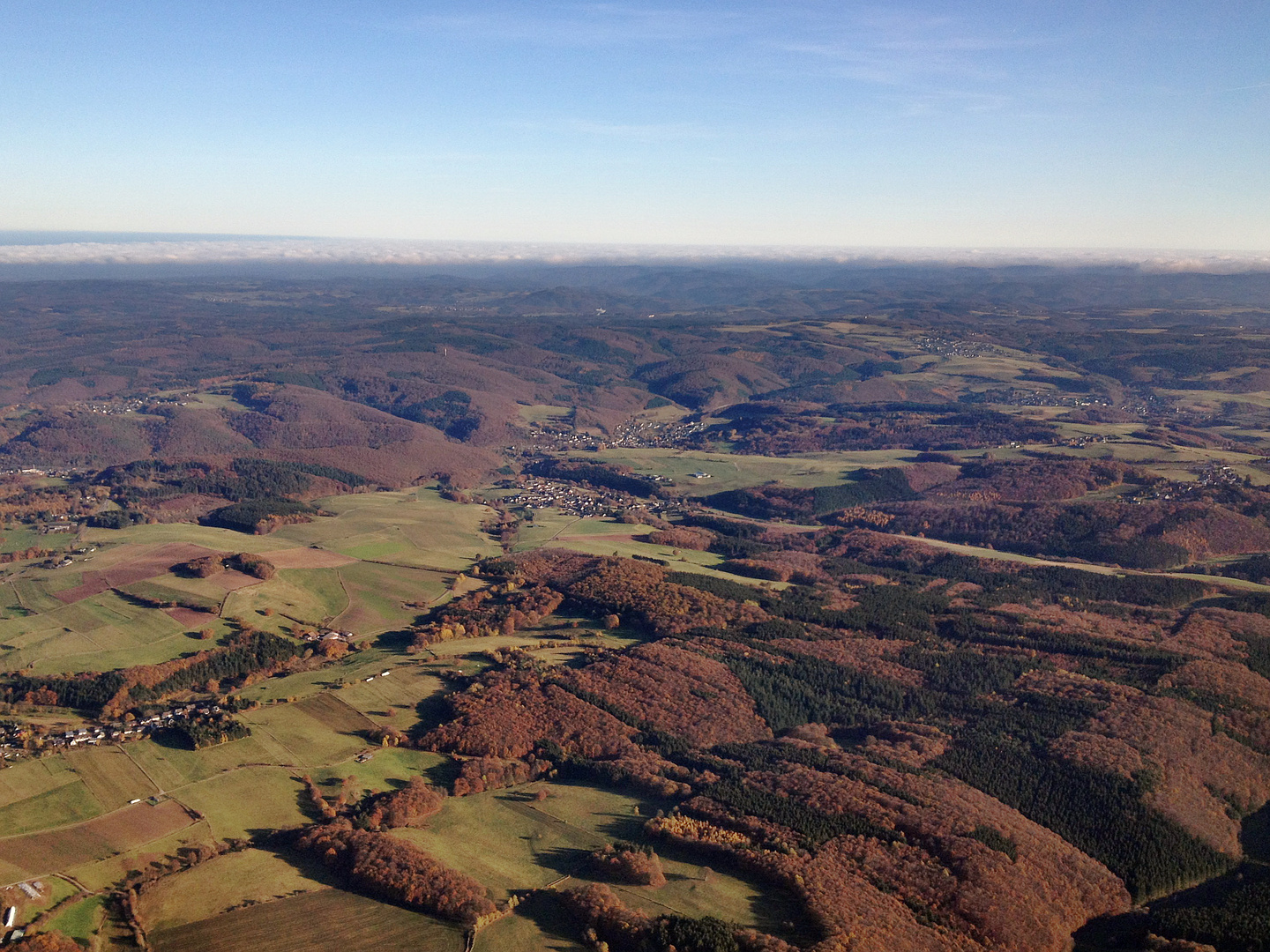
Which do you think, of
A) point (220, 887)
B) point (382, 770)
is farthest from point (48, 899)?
point (382, 770)

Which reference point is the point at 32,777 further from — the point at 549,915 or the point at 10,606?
the point at 10,606

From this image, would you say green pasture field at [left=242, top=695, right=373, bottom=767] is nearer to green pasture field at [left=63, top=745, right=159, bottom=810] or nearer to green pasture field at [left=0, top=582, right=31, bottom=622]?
green pasture field at [left=63, top=745, right=159, bottom=810]

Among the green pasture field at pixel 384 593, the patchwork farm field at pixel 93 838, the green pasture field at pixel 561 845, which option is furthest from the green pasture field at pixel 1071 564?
the patchwork farm field at pixel 93 838

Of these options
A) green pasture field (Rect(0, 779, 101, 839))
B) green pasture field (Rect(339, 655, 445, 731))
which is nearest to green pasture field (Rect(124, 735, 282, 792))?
green pasture field (Rect(0, 779, 101, 839))

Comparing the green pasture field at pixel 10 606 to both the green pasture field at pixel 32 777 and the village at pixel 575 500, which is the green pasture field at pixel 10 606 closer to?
the green pasture field at pixel 32 777

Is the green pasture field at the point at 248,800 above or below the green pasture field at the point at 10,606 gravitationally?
below
